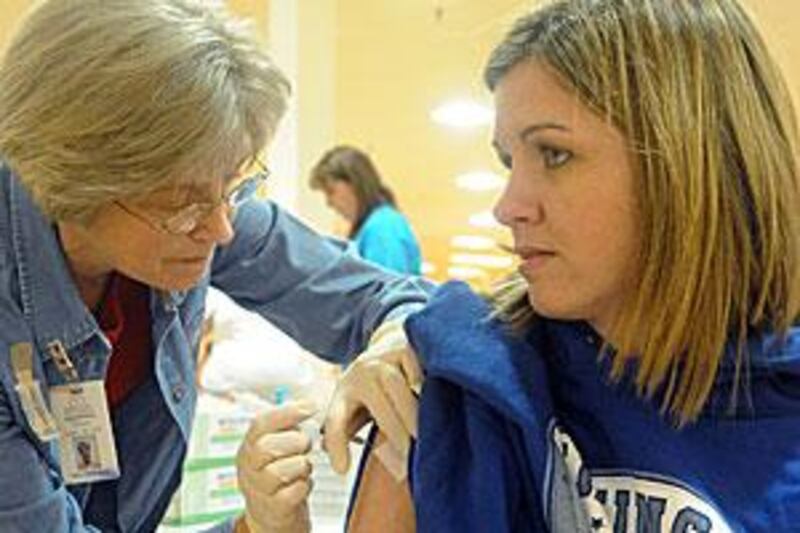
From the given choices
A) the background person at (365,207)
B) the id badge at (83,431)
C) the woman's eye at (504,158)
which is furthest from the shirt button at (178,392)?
the background person at (365,207)

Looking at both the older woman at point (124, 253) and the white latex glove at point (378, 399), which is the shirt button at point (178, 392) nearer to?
the older woman at point (124, 253)

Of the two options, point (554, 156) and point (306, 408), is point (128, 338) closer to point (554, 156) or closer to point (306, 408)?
point (306, 408)

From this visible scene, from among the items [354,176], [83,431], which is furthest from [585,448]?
[354,176]

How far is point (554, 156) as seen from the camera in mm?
946

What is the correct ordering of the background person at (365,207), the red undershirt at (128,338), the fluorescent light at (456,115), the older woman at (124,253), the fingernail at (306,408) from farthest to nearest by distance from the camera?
the fluorescent light at (456,115) < the background person at (365,207) < the red undershirt at (128,338) < the fingernail at (306,408) < the older woman at (124,253)

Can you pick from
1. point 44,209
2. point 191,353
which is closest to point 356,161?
point 191,353

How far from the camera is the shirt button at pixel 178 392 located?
4.32 feet

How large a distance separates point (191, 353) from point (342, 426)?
32 cm

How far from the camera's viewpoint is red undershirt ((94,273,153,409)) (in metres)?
1.29

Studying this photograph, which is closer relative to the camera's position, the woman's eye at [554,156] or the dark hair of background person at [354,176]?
the woman's eye at [554,156]

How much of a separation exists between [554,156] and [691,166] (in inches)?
4.6

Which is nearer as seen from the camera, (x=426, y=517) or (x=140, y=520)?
(x=426, y=517)

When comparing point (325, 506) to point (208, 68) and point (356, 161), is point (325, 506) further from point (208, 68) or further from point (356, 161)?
point (356, 161)

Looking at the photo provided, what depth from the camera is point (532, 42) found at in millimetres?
987
